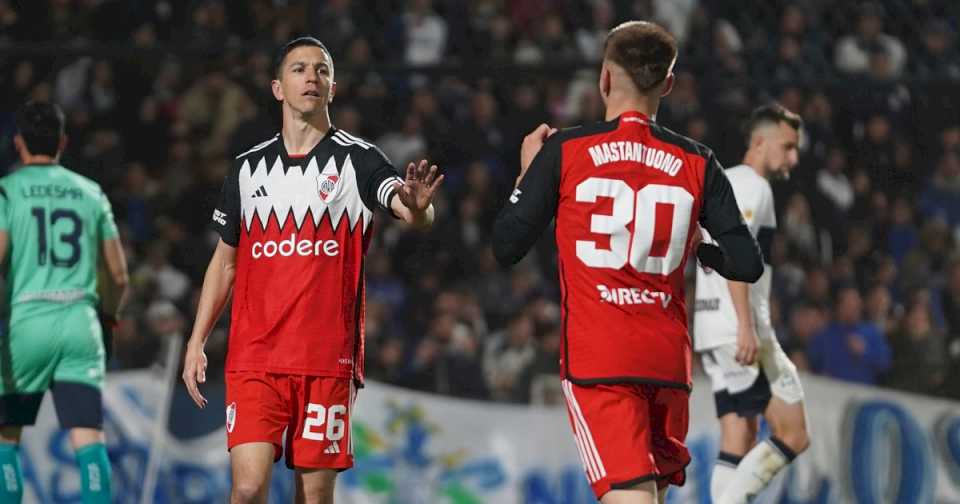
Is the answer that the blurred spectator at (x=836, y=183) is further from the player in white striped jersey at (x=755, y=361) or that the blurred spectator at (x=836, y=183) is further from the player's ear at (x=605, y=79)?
the player's ear at (x=605, y=79)

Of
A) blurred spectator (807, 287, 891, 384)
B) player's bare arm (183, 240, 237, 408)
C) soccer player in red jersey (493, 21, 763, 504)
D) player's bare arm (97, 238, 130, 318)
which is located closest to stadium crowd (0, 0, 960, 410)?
blurred spectator (807, 287, 891, 384)

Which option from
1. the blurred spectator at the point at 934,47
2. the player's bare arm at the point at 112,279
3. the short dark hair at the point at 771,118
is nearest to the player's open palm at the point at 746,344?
the short dark hair at the point at 771,118

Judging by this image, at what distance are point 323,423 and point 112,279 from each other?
226 centimetres

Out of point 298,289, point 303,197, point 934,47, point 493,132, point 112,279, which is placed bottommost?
point 298,289

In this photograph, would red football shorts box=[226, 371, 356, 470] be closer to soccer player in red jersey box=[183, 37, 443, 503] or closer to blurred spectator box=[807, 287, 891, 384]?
soccer player in red jersey box=[183, 37, 443, 503]

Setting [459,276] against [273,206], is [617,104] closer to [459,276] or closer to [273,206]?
[273,206]

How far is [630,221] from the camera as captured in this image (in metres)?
4.68

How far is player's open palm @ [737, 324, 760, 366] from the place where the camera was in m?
6.77

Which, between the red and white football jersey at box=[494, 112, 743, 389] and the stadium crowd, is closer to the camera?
the red and white football jersey at box=[494, 112, 743, 389]

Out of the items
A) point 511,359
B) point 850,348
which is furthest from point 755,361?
point 850,348

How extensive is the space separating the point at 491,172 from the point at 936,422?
397 centimetres

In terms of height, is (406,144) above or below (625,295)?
above

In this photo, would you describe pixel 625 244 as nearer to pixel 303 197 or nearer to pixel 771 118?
pixel 303 197

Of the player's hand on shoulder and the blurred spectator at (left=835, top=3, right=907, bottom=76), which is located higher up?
the blurred spectator at (left=835, top=3, right=907, bottom=76)
